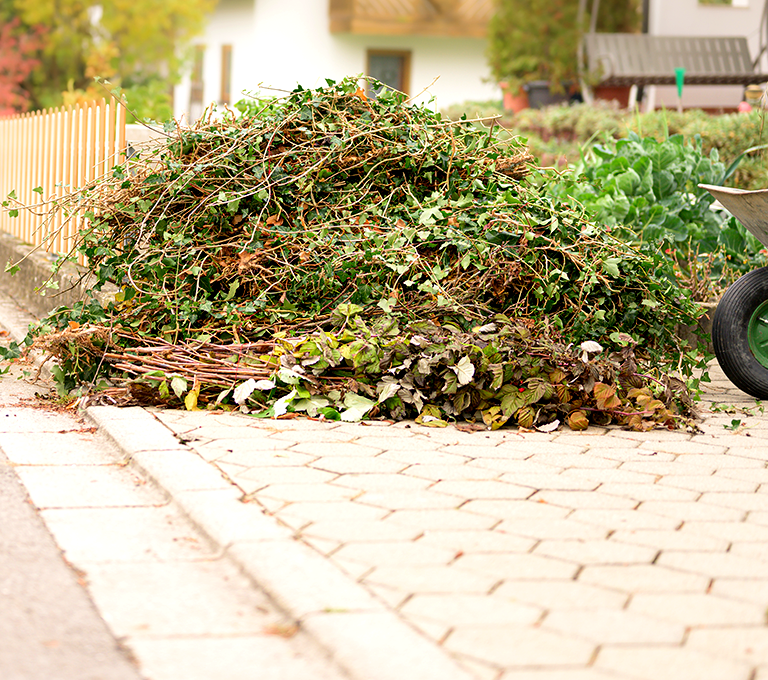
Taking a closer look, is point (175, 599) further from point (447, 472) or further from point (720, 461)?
point (720, 461)

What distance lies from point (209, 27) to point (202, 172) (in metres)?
24.3

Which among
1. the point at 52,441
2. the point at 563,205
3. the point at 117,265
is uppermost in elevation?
the point at 563,205

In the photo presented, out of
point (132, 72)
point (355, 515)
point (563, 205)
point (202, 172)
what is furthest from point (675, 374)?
point (132, 72)

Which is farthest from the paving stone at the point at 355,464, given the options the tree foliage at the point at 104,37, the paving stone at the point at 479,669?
the tree foliage at the point at 104,37

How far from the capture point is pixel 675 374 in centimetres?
580

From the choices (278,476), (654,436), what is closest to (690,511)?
(654,436)

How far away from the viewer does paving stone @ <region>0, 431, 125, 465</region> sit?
12.7 ft

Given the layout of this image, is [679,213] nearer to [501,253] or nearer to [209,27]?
[501,253]

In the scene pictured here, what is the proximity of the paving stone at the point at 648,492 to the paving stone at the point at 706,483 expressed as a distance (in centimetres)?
5

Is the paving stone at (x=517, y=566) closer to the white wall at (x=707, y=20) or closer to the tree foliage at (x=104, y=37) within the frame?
the white wall at (x=707, y=20)

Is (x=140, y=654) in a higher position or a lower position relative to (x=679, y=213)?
lower

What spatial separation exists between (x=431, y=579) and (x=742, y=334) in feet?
10.3

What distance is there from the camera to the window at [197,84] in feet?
92.8

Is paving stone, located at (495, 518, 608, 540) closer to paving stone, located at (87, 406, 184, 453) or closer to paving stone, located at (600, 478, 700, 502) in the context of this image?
paving stone, located at (600, 478, 700, 502)
